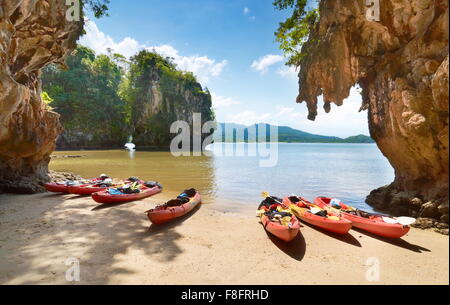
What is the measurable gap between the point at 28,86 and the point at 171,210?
387 inches

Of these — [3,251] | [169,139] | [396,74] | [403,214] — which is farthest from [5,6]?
[169,139]

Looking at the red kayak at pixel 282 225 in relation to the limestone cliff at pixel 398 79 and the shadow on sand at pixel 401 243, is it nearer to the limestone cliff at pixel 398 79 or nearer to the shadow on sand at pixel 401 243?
the shadow on sand at pixel 401 243

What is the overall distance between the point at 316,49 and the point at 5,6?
41.3 feet

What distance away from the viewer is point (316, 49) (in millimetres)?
12273

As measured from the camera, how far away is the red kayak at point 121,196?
9.06 m

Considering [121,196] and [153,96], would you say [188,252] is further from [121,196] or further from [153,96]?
[153,96]

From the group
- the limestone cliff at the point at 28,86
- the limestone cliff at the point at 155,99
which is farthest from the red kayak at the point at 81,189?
the limestone cliff at the point at 155,99

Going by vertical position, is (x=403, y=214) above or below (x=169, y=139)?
below

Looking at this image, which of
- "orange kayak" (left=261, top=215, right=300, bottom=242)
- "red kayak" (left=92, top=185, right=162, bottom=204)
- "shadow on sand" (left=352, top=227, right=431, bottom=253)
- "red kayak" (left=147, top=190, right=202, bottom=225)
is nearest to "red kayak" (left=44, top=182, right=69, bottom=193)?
"red kayak" (left=92, top=185, right=162, bottom=204)

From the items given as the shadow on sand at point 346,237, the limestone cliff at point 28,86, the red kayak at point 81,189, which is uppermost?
the limestone cliff at point 28,86

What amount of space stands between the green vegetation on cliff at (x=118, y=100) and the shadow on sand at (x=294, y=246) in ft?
141

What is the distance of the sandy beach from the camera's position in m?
4.30

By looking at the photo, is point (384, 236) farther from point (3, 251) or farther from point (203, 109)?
point (203, 109)
